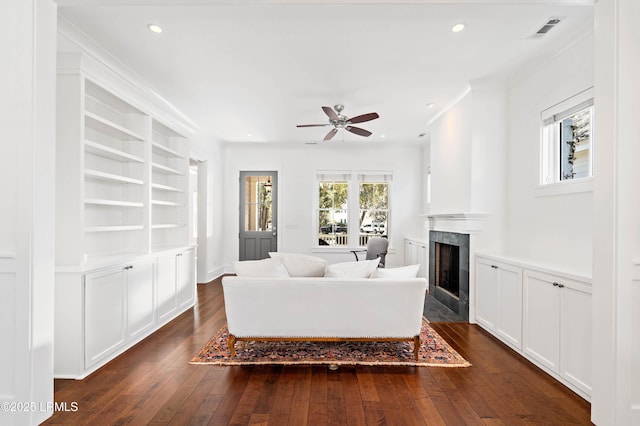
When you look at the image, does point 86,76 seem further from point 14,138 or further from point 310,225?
point 310,225

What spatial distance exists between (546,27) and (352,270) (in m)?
2.64

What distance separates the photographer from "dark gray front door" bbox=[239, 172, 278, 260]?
24.1 feet

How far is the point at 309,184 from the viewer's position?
728 cm

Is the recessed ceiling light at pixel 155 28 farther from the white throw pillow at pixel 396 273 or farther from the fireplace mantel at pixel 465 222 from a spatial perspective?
the fireplace mantel at pixel 465 222

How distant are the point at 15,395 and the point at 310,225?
5.53 m

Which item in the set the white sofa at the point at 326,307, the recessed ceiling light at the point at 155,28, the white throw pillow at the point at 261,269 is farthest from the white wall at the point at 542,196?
the recessed ceiling light at the point at 155,28

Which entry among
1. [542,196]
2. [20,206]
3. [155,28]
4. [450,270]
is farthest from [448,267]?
[20,206]

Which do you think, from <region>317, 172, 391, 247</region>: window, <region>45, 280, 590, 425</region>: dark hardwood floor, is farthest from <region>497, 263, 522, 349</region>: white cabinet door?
<region>317, 172, 391, 247</region>: window

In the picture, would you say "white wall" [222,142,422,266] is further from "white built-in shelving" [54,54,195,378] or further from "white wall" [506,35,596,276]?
"white wall" [506,35,596,276]

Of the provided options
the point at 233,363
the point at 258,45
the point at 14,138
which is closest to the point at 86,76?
the point at 14,138

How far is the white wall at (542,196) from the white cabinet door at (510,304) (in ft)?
1.29

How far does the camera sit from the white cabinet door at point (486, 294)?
3646mm

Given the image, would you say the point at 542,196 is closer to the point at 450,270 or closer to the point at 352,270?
the point at 450,270

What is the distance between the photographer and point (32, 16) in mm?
2047
